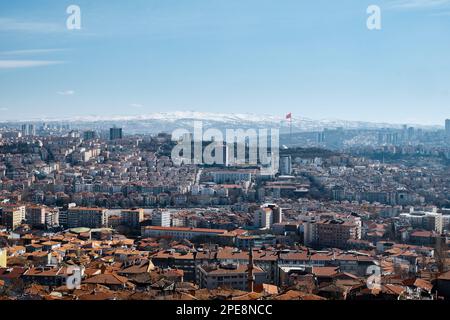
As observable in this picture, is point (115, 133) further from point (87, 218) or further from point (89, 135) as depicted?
point (87, 218)

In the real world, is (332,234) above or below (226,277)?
below

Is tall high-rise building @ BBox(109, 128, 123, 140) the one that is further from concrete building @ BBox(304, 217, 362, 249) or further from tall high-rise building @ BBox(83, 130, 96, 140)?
concrete building @ BBox(304, 217, 362, 249)

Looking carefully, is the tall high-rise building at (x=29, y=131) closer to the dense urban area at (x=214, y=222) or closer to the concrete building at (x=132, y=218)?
the dense urban area at (x=214, y=222)

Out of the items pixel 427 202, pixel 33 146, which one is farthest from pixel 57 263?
pixel 33 146

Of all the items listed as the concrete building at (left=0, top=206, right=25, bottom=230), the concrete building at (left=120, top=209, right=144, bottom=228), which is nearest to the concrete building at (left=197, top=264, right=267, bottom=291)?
the concrete building at (left=120, top=209, right=144, bottom=228)

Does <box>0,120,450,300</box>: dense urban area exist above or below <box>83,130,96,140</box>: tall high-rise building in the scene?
below

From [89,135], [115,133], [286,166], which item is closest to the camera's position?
[286,166]

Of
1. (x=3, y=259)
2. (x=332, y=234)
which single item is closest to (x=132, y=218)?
(x=332, y=234)
